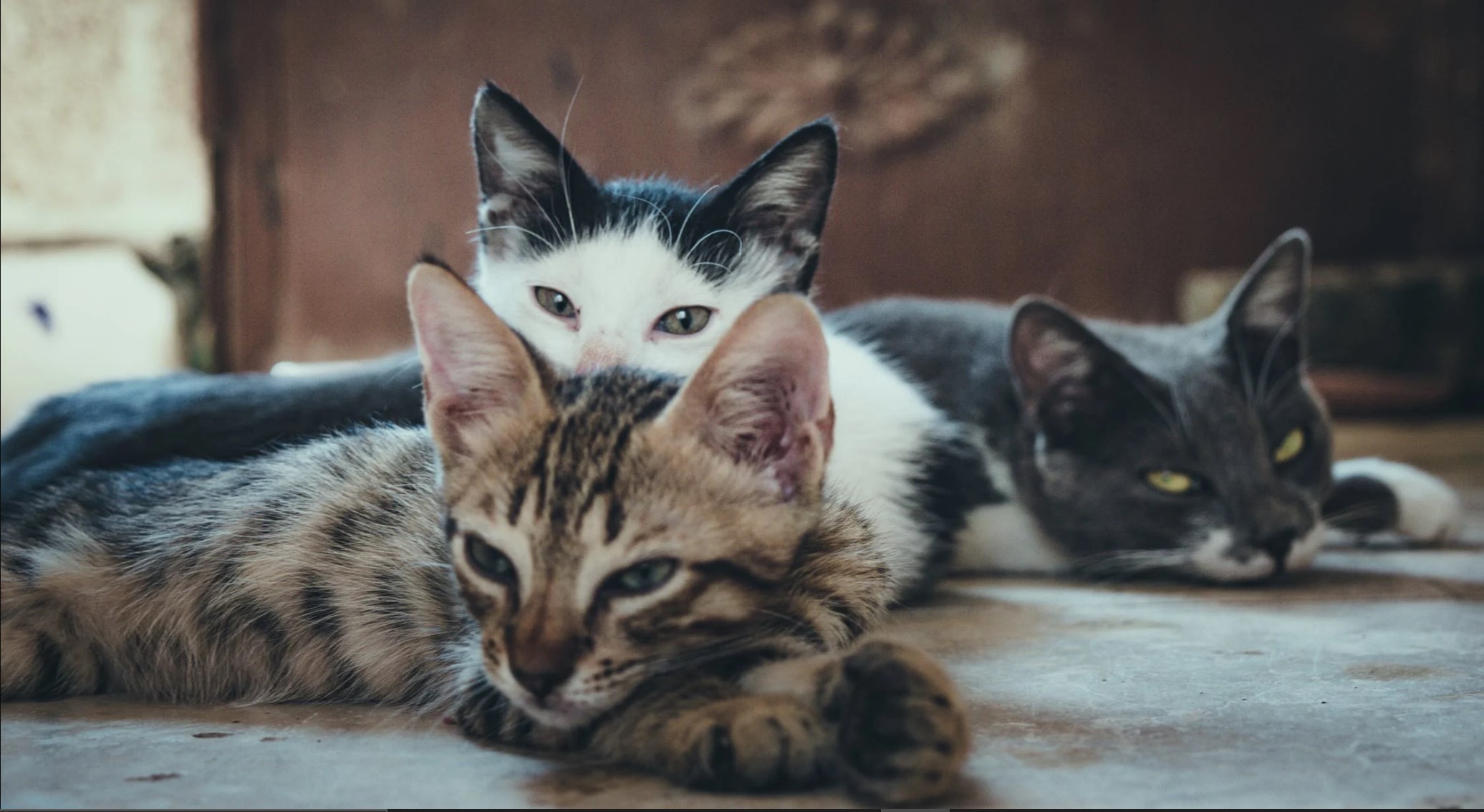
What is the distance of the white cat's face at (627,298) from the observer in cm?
193

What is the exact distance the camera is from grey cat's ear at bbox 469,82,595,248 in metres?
2.07

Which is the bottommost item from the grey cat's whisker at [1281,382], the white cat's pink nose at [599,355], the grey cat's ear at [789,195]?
the white cat's pink nose at [599,355]

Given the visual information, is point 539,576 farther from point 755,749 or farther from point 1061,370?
point 1061,370

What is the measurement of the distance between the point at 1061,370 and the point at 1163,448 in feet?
0.81

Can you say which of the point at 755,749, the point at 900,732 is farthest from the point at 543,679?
the point at 900,732

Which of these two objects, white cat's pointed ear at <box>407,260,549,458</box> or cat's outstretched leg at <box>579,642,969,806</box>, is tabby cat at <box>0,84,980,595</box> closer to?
white cat's pointed ear at <box>407,260,549,458</box>

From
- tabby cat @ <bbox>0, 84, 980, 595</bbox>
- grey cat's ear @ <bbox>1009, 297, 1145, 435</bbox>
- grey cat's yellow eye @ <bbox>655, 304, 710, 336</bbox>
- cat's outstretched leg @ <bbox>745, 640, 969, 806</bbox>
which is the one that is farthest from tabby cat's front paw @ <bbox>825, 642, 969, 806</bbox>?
grey cat's ear @ <bbox>1009, 297, 1145, 435</bbox>

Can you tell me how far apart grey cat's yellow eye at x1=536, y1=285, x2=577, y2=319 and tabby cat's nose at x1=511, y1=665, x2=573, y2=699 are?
38.2 inches

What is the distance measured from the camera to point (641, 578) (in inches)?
47.6

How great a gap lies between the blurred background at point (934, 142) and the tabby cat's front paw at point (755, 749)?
13.6 ft

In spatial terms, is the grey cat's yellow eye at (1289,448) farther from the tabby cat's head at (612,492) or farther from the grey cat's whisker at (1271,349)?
the tabby cat's head at (612,492)

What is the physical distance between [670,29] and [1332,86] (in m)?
3.12

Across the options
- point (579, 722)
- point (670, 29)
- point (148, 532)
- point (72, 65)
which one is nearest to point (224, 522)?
point (148, 532)

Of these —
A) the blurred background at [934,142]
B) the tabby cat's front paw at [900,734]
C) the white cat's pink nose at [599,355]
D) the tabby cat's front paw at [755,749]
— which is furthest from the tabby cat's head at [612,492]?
the blurred background at [934,142]
